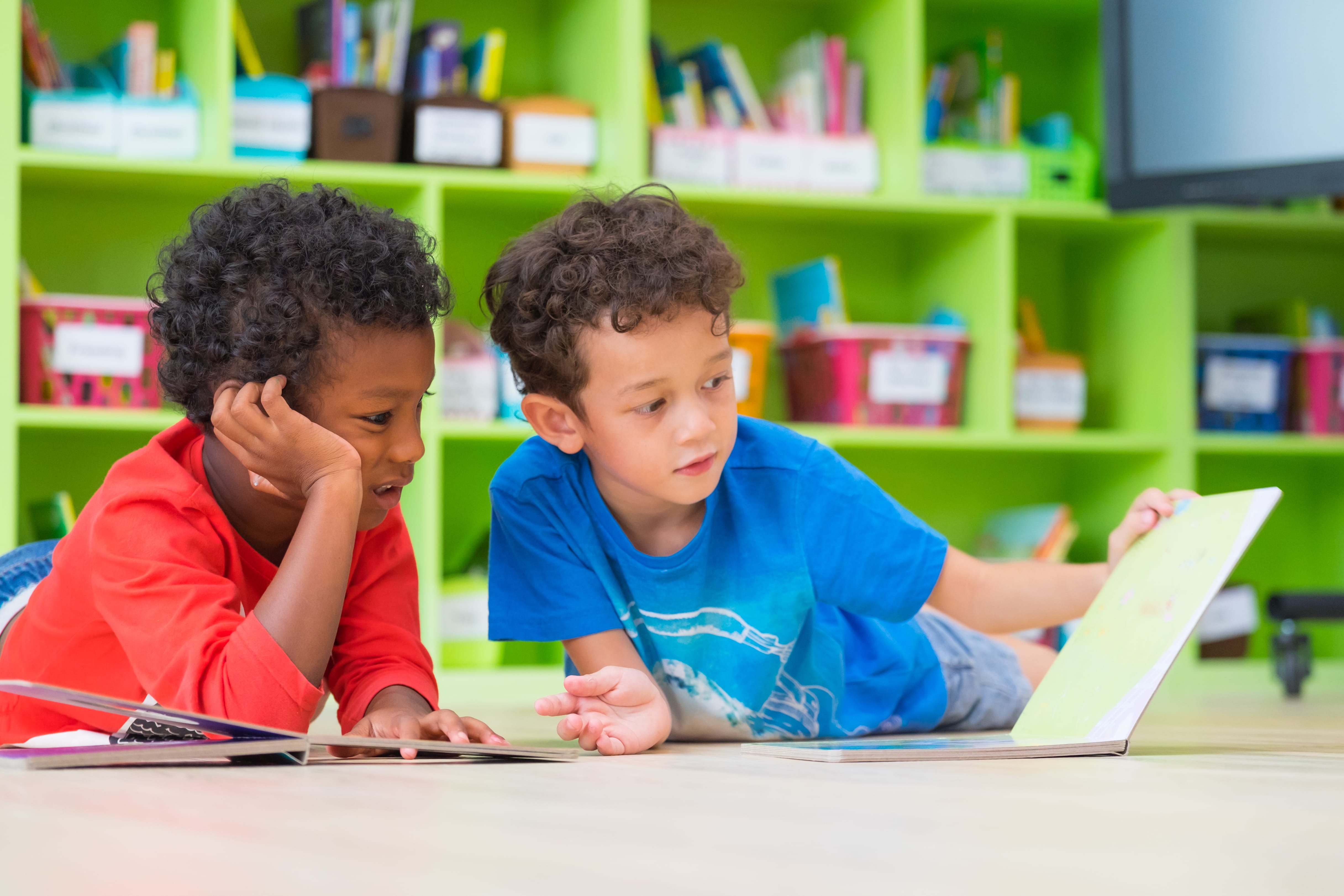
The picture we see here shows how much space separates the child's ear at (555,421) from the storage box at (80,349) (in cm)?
110

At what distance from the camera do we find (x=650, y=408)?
107cm

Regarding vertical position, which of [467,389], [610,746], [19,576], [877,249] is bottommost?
[610,746]

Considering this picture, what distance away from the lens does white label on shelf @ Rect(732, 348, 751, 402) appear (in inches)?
88.1

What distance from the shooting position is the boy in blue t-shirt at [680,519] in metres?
1.07

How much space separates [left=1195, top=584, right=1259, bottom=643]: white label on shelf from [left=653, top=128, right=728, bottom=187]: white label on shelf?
4.25 ft

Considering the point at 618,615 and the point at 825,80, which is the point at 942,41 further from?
the point at 618,615

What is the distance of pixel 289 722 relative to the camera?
2.84 feet

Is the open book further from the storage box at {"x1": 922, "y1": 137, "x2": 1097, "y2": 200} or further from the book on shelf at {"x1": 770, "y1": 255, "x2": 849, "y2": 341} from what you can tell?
the storage box at {"x1": 922, "y1": 137, "x2": 1097, "y2": 200}

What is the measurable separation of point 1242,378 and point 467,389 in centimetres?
148

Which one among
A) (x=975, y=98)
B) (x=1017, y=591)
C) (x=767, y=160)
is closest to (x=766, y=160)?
(x=767, y=160)

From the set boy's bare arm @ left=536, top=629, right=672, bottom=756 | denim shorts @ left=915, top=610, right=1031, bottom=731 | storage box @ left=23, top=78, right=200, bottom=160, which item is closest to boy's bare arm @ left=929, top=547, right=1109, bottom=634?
denim shorts @ left=915, top=610, right=1031, bottom=731

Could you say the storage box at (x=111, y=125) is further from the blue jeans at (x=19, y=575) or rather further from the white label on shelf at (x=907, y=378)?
the white label on shelf at (x=907, y=378)

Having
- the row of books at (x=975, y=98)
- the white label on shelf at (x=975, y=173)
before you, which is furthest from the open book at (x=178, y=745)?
the row of books at (x=975, y=98)

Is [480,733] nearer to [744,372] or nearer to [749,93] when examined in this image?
[744,372]
